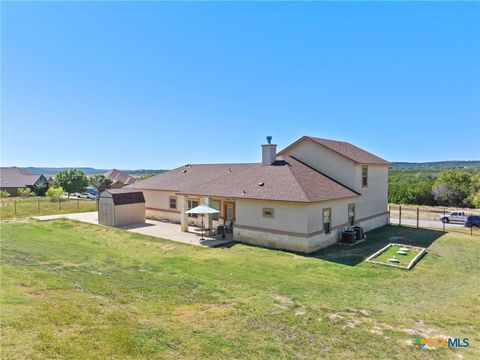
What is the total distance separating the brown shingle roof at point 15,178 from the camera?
68812 mm

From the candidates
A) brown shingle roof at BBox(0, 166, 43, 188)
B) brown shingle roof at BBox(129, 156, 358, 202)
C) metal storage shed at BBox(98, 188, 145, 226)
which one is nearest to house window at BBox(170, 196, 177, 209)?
brown shingle roof at BBox(129, 156, 358, 202)

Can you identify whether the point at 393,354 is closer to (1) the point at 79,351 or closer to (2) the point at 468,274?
(1) the point at 79,351

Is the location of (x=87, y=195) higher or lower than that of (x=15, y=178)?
lower

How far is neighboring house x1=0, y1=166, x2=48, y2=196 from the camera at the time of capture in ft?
222

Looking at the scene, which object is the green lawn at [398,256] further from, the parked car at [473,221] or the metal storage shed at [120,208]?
the metal storage shed at [120,208]

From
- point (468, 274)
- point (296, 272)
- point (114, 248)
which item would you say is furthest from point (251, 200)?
point (468, 274)

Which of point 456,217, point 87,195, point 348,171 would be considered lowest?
point 87,195

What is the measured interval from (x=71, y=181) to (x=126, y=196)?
159 feet

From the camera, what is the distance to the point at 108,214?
2448 cm

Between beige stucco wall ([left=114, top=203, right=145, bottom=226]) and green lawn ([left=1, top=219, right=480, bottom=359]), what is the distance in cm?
663

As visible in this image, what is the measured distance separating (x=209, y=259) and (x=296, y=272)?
423cm

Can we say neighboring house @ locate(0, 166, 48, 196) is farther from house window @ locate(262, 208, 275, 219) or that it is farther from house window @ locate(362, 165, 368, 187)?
house window @ locate(362, 165, 368, 187)

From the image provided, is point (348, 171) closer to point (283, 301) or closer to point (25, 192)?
point (283, 301)

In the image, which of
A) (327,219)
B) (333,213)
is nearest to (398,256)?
(327,219)
